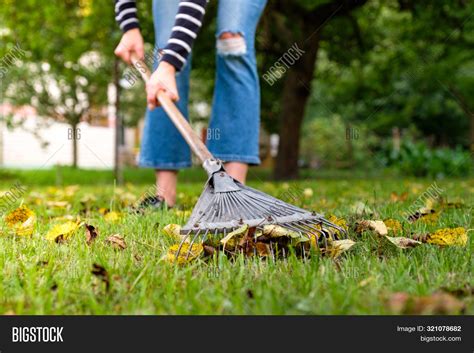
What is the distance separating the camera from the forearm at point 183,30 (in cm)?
214

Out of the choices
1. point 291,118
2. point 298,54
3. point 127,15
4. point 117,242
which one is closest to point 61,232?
point 117,242

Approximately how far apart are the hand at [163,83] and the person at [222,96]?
0.20 meters

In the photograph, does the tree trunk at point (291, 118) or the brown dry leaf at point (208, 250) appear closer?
the brown dry leaf at point (208, 250)

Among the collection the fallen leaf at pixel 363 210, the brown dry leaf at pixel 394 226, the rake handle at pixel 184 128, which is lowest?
the brown dry leaf at pixel 394 226

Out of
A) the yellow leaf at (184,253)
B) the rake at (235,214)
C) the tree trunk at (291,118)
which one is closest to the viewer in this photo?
the yellow leaf at (184,253)

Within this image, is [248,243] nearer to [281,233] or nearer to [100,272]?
[281,233]

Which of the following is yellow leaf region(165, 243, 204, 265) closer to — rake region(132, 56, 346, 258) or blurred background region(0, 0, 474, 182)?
rake region(132, 56, 346, 258)

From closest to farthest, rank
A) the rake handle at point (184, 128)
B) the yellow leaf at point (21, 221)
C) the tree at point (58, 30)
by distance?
the yellow leaf at point (21, 221)
the rake handle at point (184, 128)
the tree at point (58, 30)

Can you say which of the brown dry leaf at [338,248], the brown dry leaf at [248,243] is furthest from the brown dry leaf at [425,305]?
the brown dry leaf at [248,243]

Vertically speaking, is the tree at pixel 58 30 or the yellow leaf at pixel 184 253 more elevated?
the tree at pixel 58 30

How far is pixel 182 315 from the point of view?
39.9 inches

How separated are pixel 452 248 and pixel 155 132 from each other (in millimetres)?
1606

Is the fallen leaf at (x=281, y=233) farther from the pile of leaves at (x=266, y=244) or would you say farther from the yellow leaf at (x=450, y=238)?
the yellow leaf at (x=450, y=238)
